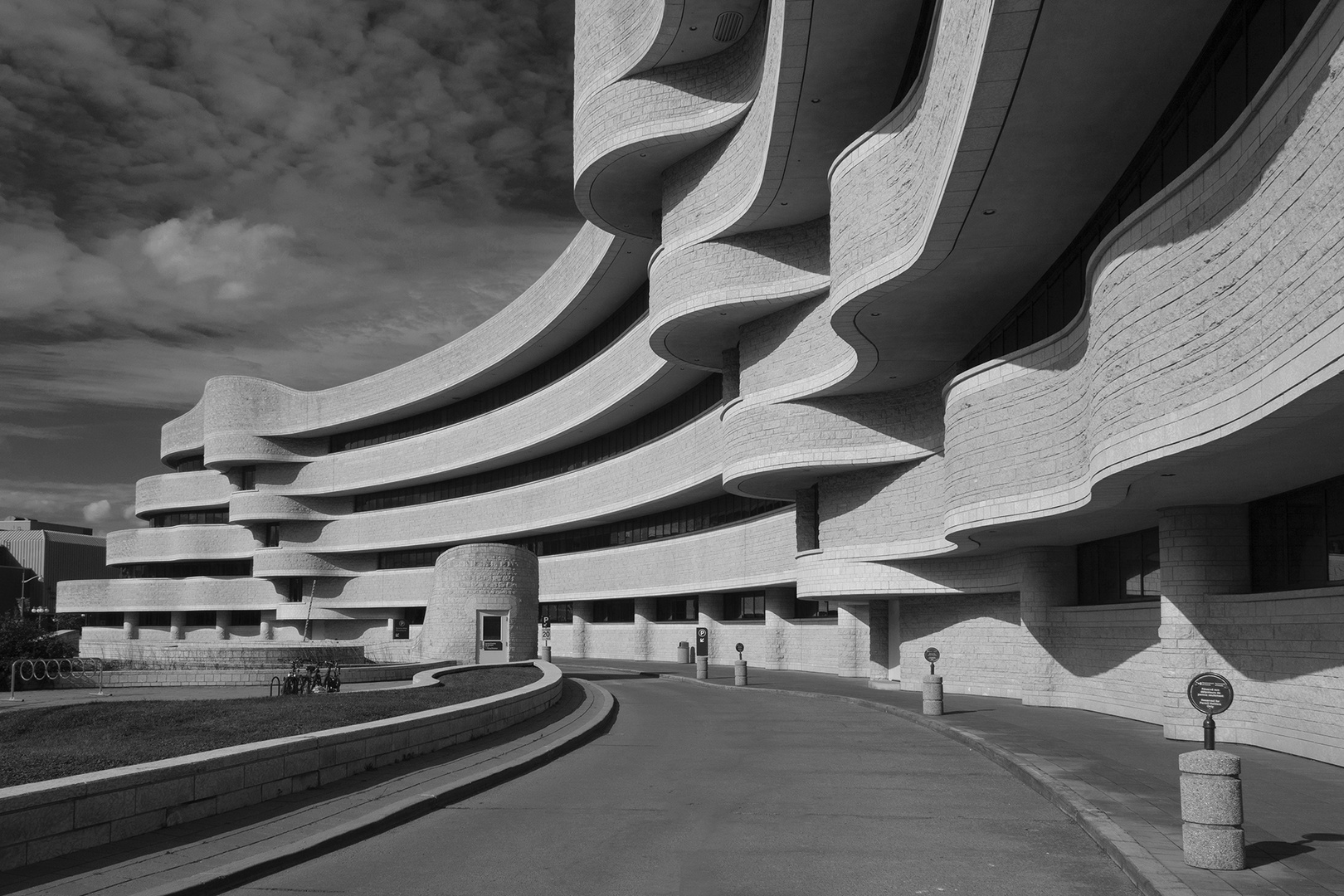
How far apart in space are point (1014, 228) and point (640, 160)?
68.5 feet

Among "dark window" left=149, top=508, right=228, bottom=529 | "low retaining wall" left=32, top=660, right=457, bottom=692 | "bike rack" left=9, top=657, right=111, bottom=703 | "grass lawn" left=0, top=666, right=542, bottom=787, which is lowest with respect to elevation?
"low retaining wall" left=32, top=660, right=457, bottom=692

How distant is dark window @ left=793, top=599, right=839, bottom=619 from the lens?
42.3 metres

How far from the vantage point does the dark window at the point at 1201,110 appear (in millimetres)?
13086

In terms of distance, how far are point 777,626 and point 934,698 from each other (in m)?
23.1

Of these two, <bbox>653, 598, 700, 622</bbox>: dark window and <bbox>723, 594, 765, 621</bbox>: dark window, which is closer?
<bbox>723, 594, 765, 621</bbox>: dark window

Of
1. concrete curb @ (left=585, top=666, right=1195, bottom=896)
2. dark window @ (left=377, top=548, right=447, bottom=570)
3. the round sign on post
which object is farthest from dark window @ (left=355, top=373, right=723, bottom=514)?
the round sign on post

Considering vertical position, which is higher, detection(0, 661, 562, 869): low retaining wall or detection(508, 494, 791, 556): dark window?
detection(508, 494, 791, 556): dark window

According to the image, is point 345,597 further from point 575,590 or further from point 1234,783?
point 1234,783

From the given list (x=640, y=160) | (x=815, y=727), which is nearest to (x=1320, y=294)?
(x=815, y=727)

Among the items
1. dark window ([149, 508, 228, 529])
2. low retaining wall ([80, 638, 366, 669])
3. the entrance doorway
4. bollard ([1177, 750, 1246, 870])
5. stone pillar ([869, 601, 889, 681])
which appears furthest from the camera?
dark window ([149, 508, 228, 529])

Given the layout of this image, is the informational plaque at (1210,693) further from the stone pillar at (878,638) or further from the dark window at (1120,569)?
the stone pillar at (878,638)

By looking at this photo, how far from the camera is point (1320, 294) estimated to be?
10016 mm

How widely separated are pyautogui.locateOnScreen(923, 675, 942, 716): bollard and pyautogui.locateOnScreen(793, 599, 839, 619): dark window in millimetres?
18023

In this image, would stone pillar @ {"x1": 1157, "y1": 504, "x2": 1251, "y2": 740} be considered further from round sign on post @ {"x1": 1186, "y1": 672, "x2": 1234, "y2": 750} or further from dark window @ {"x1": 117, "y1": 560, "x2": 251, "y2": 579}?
dark window @ {"x1": 117, "y1": 560, "x2": 251, "y2": 579}
